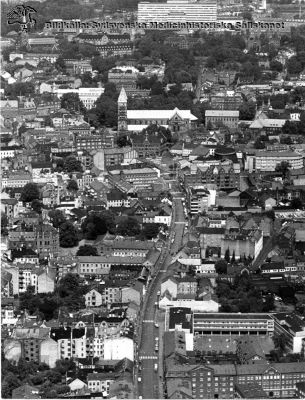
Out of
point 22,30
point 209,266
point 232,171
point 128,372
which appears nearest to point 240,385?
point 128,372

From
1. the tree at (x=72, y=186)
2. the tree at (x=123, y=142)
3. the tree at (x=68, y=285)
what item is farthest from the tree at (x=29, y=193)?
the tree at (x=123, y=142)

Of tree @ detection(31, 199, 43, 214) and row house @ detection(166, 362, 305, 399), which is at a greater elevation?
tree @ detection(31, 199, 43, 214)

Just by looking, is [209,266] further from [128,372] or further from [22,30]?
[22,30]

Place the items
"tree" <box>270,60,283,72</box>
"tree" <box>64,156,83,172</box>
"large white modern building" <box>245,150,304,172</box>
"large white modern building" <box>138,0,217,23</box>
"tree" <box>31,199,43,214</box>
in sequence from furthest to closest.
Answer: "large white modern building" <box>138,0,217,23</box> < "tree" <box>270,60,283,72</box> < "large white modern building" <box>245,150,304,172</box> < "tree" <box>64,156,83,172</box> < "tree" <box>31,199,43,214</box>

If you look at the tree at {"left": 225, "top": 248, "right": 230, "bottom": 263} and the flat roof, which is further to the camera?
the tree at {"left": 225, "top": 248, "right": 230, "bottom": 263}

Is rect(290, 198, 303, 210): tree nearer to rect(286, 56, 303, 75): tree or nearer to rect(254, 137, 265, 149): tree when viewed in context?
rect(254, 137, 265, 149): tree

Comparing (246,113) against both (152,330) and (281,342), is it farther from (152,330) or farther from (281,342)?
(281,342)

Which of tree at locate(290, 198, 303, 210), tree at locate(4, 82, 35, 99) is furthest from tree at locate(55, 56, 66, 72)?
tree at locate(290, 198, 303, 210)
